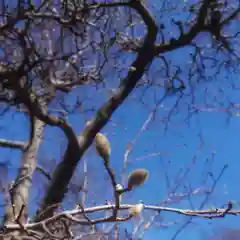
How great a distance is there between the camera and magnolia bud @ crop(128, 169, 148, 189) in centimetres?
158

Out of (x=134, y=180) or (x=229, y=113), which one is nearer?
(x=134, y=180)

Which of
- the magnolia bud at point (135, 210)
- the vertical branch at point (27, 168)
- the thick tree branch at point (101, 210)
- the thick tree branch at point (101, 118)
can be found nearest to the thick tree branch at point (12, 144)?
the vertical branch at point (27, 168)

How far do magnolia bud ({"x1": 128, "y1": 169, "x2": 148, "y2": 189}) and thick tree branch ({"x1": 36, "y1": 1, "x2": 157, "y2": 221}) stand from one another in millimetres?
1691

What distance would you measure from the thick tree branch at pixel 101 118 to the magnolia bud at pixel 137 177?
5.55 ft

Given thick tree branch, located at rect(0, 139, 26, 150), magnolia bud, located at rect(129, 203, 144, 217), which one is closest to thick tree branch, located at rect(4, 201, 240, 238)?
magnolia bud, located at rect(129, 203, 144, 217)

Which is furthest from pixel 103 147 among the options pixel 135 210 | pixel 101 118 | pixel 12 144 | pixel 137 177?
pixel 12 144

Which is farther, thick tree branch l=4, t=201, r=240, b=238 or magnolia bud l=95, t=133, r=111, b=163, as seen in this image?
thick tree branch l=4, t=201, r=240, b=238

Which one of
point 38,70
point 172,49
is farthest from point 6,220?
point 172,49

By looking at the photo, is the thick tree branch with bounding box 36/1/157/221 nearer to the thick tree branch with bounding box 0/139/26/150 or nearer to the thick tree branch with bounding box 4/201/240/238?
the thick tree branch with bounding box 0/139/26/150

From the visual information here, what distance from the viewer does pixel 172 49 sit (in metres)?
3.54

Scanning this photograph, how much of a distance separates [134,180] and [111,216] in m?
0.31

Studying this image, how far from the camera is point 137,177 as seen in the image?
1.59m

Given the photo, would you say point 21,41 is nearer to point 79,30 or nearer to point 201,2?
point 79,30

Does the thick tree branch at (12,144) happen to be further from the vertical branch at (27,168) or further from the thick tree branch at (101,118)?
the thick tree branch at (101,118)
